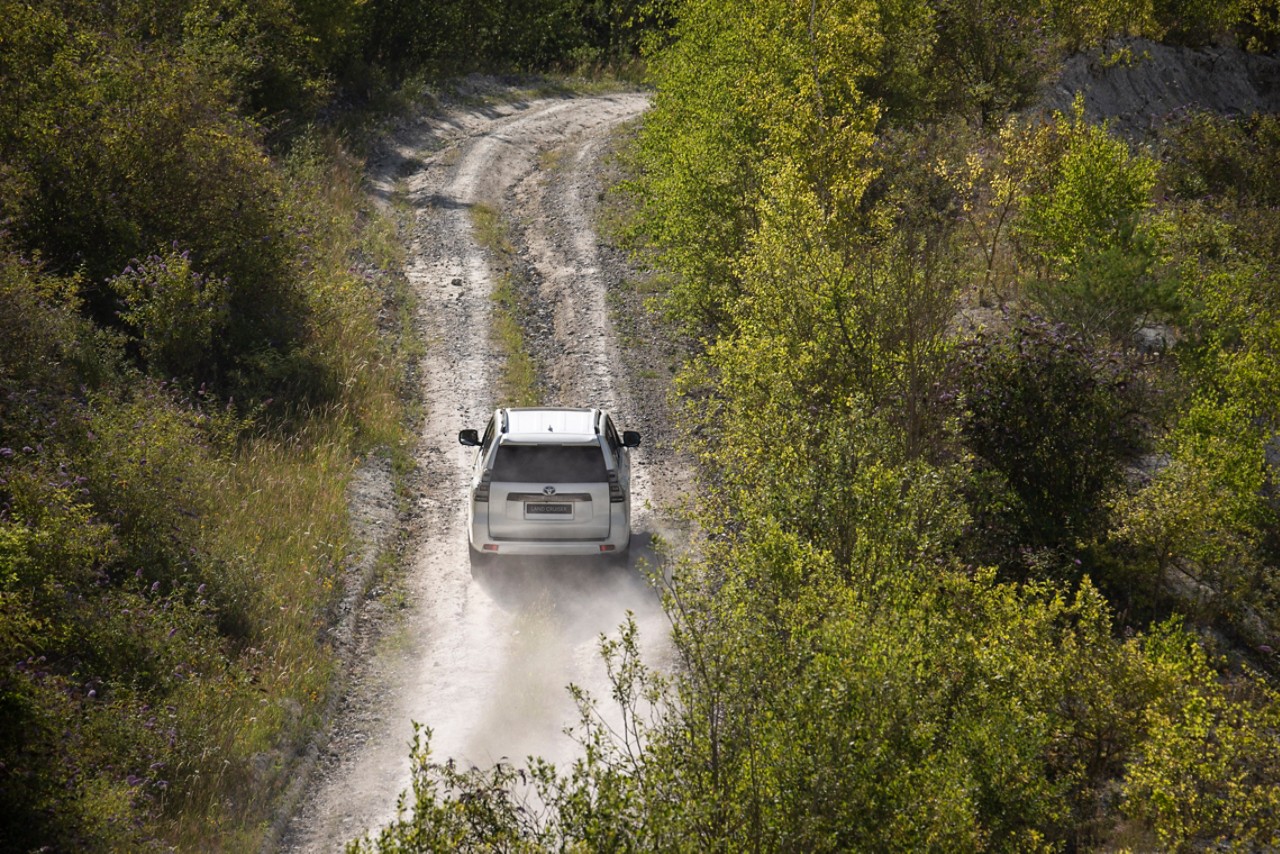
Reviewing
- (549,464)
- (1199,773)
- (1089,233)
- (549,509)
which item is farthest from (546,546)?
(1089,233)

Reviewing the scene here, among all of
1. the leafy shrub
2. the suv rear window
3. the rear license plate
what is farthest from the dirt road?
the leafy shrub

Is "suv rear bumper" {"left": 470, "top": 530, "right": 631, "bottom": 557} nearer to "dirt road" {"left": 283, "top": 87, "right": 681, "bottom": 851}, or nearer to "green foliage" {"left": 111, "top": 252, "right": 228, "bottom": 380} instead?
"dirt road" {"left": 283, "top": 87, "right": 681, "bottom": 851}

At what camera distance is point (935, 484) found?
1147cm

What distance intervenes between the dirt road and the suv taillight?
1633 mm

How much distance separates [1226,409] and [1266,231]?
12.6 metres

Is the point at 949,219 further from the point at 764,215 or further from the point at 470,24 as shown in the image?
the point at 470,24

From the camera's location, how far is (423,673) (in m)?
13.6

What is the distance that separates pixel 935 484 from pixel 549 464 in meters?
5.10

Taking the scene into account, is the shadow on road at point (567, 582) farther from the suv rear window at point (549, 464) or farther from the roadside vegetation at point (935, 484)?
the suv rear window at point (549, 464)

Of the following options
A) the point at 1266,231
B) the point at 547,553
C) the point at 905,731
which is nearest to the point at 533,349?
the point at 547,553

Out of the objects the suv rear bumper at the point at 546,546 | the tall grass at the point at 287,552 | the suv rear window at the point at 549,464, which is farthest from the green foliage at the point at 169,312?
the suv rear window at the point at 549,464

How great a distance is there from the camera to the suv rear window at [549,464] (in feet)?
46.1

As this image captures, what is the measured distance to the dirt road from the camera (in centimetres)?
1213

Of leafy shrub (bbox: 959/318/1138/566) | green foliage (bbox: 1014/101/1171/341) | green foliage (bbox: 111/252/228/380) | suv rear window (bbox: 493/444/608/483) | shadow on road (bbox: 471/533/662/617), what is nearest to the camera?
suv rear window (bbox: 493/444/608/483)
